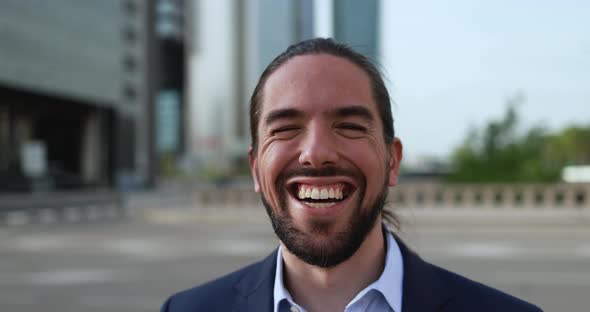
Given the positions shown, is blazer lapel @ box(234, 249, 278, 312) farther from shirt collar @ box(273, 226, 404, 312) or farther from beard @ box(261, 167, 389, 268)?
beard @ box(261, 167, 389, 268)

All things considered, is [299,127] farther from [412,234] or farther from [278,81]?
[412,234]

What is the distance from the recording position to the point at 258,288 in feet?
5.58

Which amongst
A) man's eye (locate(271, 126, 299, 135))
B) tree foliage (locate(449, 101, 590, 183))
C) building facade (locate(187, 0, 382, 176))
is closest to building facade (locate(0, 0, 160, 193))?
tree foliage (locate(449, 101, 590, 183))

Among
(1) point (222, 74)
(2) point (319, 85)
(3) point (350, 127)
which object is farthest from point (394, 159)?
(1) point (222, 74)

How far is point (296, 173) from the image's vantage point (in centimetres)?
150

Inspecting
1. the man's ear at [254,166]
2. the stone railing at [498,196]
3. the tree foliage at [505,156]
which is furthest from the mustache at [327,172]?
the tree foliage at [505,156]

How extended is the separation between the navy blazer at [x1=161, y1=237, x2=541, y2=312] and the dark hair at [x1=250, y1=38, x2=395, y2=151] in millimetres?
414

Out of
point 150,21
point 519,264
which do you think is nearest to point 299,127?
point 519,264

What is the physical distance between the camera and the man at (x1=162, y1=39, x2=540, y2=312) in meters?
1.47

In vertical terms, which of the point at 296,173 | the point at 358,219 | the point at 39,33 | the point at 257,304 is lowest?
the point at 257,304

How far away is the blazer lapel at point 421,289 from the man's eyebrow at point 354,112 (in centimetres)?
50

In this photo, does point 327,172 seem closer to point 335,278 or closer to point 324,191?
point 324,191

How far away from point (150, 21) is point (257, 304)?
203 feet

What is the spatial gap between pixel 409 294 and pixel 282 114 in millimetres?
647
